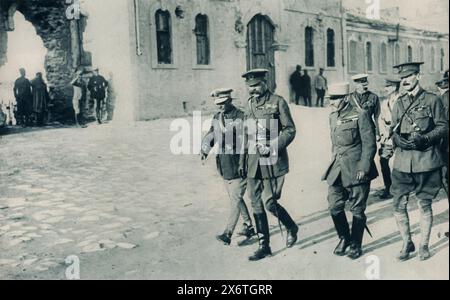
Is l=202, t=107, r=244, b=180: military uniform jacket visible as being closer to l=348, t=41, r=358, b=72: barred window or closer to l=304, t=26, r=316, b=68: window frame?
l=304, t=26, r=316, b=68: window frame

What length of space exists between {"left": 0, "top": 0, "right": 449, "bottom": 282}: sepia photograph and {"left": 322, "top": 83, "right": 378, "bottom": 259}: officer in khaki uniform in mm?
15

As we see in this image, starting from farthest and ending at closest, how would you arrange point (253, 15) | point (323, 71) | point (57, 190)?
point (323, 71), point (253, 15), point (57, 190)

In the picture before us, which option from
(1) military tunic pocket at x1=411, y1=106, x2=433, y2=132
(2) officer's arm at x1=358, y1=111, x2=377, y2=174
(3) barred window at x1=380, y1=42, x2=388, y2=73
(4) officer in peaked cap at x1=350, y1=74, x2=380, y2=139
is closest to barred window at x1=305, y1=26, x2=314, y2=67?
(3) barred window at x1=380, y1=42, x2=388, y2=73

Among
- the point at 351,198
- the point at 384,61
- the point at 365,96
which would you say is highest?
the point at 384,61

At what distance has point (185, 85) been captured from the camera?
12.0 meters

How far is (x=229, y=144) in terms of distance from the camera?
5332mm

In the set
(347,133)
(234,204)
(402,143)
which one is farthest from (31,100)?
(402,143)

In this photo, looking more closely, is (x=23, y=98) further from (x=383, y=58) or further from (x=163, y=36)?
(x=383, y=58)

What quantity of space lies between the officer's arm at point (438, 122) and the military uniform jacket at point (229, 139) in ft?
6.50

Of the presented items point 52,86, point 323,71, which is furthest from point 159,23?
point 323,71

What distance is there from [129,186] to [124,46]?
5381 mm

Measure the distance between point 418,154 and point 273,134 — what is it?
59.6 inches

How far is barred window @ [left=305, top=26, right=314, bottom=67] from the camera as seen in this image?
14.6 metres
